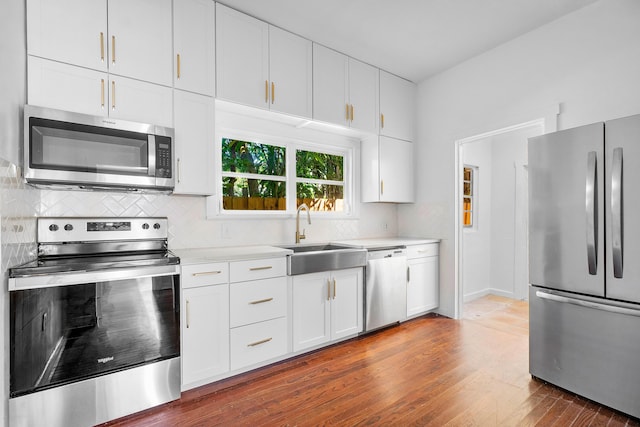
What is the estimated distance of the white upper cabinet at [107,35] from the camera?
1913mm

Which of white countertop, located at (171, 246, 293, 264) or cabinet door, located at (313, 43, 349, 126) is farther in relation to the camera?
cabinet door, located at (313, 43, 349, 126)

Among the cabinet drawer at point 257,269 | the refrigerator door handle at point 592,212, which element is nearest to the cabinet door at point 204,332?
the cabinet drawer at point 257,269

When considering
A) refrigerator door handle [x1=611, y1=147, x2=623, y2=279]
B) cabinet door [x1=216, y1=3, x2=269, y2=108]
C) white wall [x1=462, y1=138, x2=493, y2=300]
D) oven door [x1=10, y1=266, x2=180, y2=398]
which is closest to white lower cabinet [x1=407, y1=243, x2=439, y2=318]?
white wall [x1=462, y1=138, x2=493, y2=300]

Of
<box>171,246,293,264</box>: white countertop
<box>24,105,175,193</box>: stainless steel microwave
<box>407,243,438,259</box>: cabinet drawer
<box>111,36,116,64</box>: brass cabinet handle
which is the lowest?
<box>407,243,438,259</box>: cabinet drawer

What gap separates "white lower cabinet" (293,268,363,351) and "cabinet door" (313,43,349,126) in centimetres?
157

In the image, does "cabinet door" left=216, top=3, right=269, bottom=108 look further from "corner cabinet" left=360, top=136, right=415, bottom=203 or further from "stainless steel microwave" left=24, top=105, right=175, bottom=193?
"corner cabinet" left=360, top=136, right=415, bottom=203

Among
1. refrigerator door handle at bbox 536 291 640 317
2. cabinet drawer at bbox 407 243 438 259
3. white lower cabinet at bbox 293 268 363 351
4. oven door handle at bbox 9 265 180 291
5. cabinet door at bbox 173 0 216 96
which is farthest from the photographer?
cabinet drawer at bbox 407 243 438 259

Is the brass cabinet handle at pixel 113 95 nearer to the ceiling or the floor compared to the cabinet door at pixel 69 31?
nearer to the floor

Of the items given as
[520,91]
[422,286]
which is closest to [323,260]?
[422,286]

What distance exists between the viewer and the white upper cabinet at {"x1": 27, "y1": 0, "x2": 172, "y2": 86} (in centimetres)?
191

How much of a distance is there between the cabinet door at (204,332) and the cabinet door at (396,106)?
2594 millimetres

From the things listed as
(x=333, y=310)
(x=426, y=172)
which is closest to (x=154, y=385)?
(x=333, y=310)

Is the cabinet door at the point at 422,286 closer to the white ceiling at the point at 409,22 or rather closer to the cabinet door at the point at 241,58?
the white ceiling at the point at 409,22

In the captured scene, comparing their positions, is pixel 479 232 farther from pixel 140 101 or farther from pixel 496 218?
pixel 140 101
